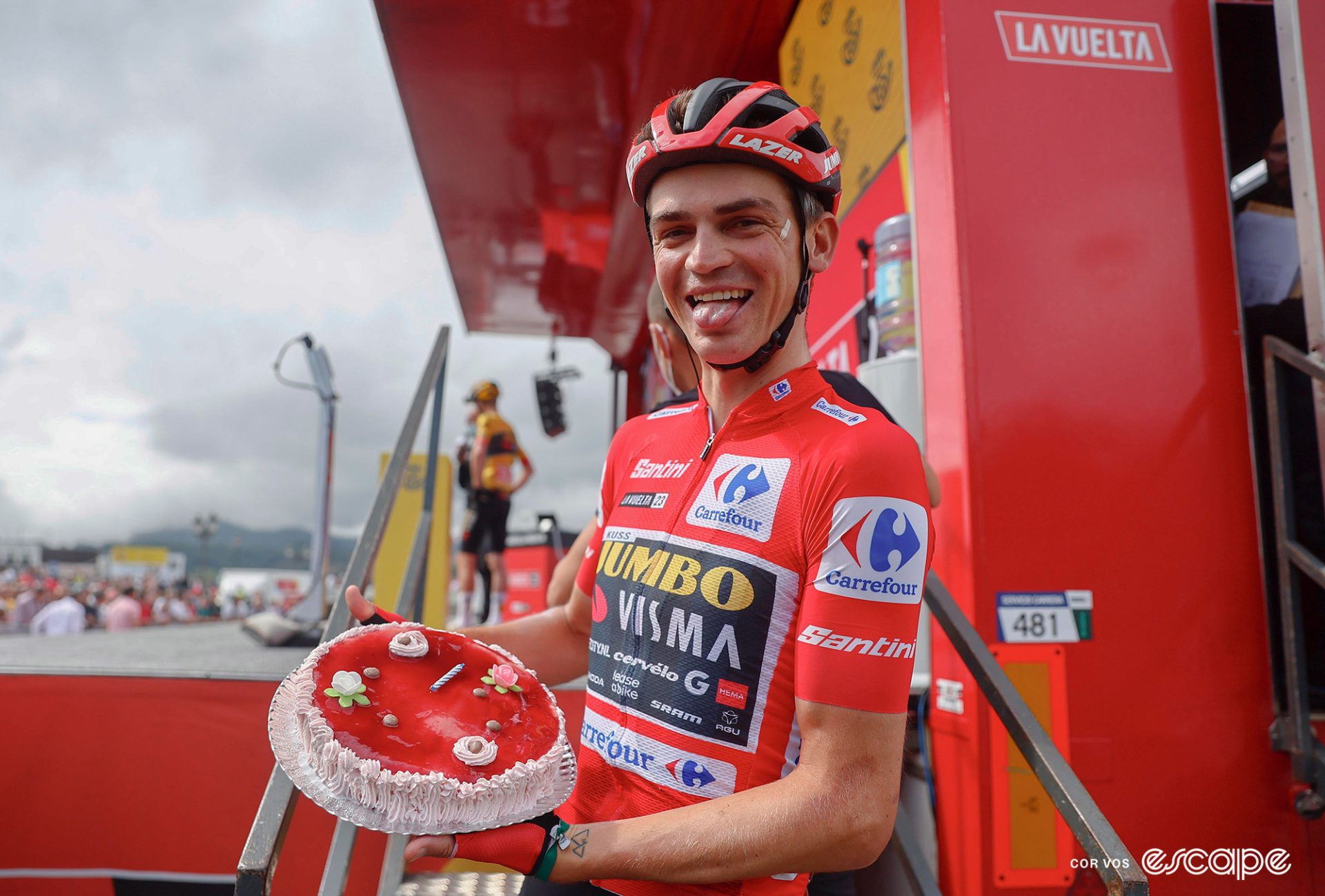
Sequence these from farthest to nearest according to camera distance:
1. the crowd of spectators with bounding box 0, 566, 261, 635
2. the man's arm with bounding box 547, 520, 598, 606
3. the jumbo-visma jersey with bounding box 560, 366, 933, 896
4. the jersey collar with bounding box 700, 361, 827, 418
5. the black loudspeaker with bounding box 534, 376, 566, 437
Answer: the black loudspeaker with bounding box 534, 376, 566, 437 → the crowd of spectators with bounding box 0, 566, 261, 635 → the man's arm with bounding box 547, 520, 598, 606 → the jersey collar with bounding box 700, 361, 827, 418 → the jumbo-visma jersey with bounding box 560, 366, 933, 896

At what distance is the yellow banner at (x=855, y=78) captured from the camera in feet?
10.3

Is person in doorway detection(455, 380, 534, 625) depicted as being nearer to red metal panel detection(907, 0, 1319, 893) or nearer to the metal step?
the metal step

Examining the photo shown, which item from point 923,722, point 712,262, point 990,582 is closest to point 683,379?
point 990,582

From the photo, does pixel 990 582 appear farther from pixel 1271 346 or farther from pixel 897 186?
pixel 897 186

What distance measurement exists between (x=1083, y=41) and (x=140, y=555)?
7555 centimetres

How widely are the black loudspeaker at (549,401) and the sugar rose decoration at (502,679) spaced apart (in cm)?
1091

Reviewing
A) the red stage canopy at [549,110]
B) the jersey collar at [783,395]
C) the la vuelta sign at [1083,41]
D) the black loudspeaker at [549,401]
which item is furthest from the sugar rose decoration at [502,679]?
the black loudspeaker at [549,401]

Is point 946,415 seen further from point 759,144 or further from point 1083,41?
point 759,144

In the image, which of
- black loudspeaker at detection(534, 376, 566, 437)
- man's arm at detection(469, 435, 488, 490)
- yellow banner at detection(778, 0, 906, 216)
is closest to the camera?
yellow banner at detection(778, 0, 906, 216)

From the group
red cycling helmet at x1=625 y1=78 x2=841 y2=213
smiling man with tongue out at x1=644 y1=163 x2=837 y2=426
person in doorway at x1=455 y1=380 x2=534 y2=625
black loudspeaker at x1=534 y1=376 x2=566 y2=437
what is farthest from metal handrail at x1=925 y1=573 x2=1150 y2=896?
black loudspeaker at x1=534 y1=376 x2=566 y2=437

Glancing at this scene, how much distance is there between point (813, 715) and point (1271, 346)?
2.34 m

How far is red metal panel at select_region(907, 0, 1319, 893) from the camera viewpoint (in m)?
2.24

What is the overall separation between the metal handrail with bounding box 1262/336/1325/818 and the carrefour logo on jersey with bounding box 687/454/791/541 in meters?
1.95

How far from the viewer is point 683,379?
2.58 meters
